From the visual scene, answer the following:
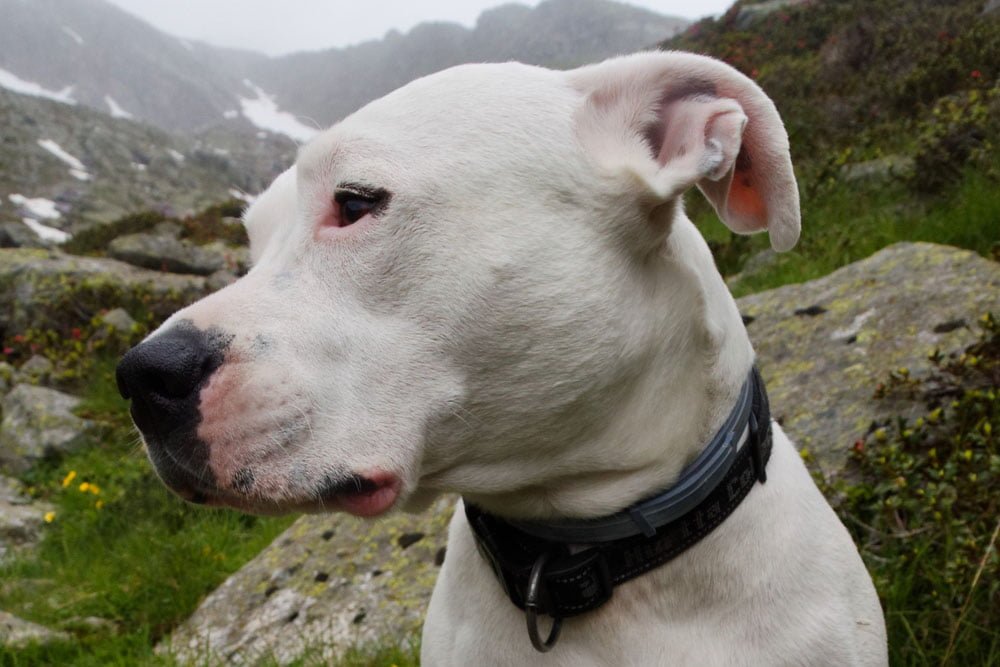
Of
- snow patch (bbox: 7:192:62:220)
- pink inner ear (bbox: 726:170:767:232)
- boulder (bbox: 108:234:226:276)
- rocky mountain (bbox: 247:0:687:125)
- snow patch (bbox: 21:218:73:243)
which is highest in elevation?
pink inner ear (bbox: 726:170:767:232)

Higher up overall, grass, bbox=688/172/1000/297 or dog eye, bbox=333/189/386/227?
dog eye, bbox=333/189/386/227

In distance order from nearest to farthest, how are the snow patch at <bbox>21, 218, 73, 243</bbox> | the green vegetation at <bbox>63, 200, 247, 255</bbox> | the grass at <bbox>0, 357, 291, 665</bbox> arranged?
1. the grass at <bbox>0, 357, 291, 665</bbox>
2. the green vegetation at <bbox>63, 200, 247, 255</bbox>
3. the snow patch at <bbox>21, 218, 73, 243</bbox>

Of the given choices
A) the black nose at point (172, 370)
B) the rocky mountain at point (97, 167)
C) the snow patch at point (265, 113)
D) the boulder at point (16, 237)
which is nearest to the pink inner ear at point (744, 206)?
the black nose at point (172, 370)

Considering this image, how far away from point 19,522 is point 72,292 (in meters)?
4.61

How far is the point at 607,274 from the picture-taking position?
5.24 feet

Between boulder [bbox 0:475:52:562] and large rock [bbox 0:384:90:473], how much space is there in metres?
0.55

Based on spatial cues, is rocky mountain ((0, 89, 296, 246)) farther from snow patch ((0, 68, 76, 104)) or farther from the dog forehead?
snow patch ((0, 68, 76, 104))

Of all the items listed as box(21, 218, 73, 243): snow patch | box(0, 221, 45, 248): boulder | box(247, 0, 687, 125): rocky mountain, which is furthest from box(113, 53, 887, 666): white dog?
box(247, 0, 687, 125): rocky mountain

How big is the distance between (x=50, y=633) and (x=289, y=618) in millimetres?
1036

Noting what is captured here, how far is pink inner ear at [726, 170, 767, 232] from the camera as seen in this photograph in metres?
1.79

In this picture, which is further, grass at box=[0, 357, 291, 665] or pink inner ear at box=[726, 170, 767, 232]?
grass at box=[0, 357, 291, 665]

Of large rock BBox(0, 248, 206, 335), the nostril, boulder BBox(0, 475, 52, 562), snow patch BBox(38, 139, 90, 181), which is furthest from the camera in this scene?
snow patch BBox(38, 139, 90, 181)

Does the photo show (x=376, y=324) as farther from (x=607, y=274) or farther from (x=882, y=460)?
(x=882, y=460)

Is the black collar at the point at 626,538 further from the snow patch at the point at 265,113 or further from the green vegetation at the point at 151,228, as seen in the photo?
the snow patch at the point at 265,113
